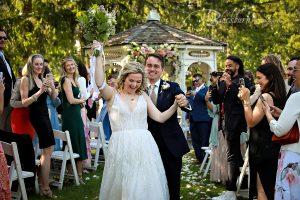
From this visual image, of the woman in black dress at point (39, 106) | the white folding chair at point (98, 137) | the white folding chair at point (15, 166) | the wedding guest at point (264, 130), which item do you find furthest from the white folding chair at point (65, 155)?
the wedding guest at point (264, 130)

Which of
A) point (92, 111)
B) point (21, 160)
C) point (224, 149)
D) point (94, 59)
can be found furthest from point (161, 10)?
point (94, 59)

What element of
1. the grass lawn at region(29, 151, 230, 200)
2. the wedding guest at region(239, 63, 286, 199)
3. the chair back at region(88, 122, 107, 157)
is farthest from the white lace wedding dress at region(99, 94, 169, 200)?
the chair back at region(88, 122, 107, 157)

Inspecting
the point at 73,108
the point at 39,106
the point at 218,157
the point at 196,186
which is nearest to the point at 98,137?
the point at 73,108

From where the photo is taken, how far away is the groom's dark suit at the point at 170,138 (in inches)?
220

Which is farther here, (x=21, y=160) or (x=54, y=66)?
(x=54, y=66)

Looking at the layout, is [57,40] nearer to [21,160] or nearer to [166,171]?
[21,160]

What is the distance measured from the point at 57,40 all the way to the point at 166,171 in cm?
1222

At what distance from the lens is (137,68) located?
208 inches

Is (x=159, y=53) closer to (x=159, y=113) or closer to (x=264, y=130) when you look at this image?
(x=159, y=113)

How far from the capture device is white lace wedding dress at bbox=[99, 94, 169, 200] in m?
5.04

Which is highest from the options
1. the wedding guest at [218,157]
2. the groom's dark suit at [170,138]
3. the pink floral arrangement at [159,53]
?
the pink floral arrangement at [159,53]

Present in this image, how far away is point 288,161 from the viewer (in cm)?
486

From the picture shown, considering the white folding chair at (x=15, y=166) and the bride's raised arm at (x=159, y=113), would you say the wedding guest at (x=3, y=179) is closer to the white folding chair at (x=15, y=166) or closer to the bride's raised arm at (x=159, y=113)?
the white folding chair at (x=15, y=166)

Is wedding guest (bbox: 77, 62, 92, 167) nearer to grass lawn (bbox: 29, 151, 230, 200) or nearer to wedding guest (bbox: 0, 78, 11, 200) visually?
grass lawn (bbox: 29, 151, 230, 200)
